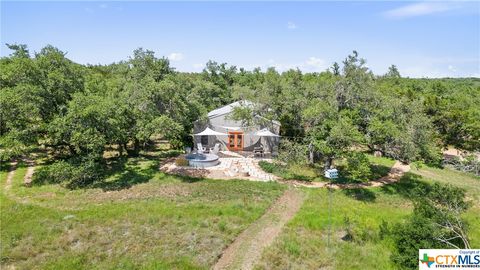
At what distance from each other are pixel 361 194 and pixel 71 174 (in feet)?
59.8

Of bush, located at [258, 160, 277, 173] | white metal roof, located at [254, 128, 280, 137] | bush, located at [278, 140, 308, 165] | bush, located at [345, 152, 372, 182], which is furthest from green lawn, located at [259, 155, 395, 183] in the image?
white metal roof, located at [254, 128, 280, 137]

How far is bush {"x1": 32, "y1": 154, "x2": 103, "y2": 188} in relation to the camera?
19.2m

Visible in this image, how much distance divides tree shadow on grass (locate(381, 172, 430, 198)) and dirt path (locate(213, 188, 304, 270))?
6382 millimetres

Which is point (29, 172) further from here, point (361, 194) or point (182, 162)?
point (361, 194)

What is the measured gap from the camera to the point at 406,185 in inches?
838

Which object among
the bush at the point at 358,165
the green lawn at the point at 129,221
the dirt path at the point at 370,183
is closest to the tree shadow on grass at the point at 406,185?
the dirt path at the point at 370,183

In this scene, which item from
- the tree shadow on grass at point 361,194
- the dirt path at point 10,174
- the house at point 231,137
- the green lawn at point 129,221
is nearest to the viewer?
the green lawn at point 129,221

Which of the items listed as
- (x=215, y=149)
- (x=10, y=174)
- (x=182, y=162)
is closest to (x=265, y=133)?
(x=215, y=149)

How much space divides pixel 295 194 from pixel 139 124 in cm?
1232

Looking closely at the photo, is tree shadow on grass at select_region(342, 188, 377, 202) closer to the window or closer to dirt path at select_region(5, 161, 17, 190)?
the window

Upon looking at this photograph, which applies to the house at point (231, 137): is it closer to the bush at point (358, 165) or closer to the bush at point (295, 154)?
the bush at point (295, 154)

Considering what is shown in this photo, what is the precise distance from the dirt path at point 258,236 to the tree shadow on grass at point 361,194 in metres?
3.19

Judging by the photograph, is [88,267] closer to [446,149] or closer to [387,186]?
[387,186]

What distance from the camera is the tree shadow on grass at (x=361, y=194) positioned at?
60.7 ft
